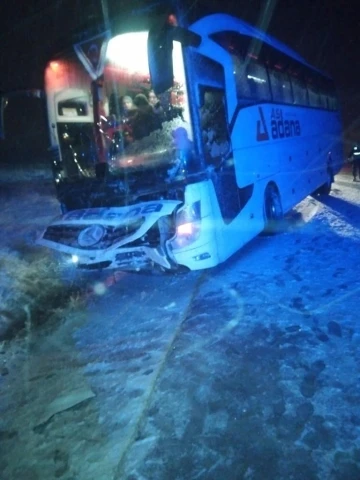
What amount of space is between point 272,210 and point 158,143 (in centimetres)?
334

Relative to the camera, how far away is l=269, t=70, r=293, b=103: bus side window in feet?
24.4

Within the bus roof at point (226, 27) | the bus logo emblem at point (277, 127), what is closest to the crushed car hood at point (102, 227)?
the bus roof at point (226, 27)

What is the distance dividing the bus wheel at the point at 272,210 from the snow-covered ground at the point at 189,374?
126 cm


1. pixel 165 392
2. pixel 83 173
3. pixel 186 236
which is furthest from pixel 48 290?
pixel 165 392

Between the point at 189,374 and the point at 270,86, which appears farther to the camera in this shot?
the point at 270,86

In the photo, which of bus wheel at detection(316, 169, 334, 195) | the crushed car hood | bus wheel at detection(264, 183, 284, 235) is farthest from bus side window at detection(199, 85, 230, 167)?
bus wheel at detection(316, 169, 334, 195)

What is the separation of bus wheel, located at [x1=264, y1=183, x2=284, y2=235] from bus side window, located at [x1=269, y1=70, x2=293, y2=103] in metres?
2.01

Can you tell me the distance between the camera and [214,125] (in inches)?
200

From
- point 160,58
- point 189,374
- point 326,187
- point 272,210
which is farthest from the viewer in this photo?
point 326,187

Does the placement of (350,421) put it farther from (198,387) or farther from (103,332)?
(103,332)

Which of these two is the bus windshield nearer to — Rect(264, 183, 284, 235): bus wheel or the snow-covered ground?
the snow-covered ground

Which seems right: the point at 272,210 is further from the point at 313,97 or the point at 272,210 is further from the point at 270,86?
the point at 313,97

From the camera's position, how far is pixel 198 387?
9.79ft

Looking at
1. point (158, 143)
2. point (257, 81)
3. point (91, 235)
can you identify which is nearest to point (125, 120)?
point (158, 143)
